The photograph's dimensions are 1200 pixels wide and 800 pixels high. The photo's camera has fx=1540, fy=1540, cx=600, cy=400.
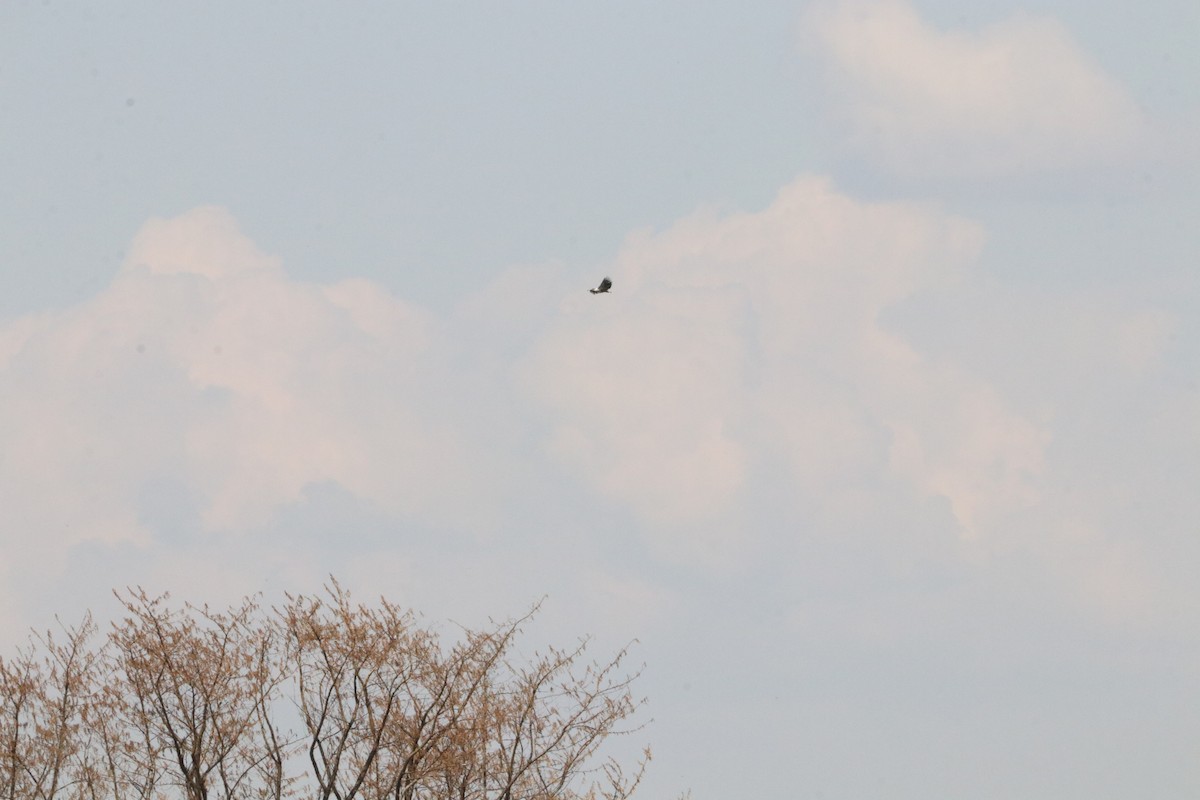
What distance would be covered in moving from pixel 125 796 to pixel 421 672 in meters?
6.02

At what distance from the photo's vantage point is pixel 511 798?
29953 mm

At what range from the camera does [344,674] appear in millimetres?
29359

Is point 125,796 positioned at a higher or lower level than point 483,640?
lower

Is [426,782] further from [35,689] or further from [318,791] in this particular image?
[35,689]

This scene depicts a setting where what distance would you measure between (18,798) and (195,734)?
5.25 meters

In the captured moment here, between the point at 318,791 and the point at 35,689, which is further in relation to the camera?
the point at 35,689

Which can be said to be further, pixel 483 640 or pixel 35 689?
pixel 35 689

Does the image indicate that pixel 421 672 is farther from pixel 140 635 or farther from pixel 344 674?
pixel 140 635

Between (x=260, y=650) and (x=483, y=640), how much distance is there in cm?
434

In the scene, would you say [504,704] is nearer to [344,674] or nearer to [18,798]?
[344,674]

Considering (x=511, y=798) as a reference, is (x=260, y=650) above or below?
above

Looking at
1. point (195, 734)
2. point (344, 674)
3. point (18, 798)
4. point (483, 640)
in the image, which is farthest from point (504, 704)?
point (18, 798)

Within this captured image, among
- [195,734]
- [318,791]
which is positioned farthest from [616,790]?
[195,734]

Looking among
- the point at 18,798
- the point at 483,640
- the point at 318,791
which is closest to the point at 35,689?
the point at 18,798
